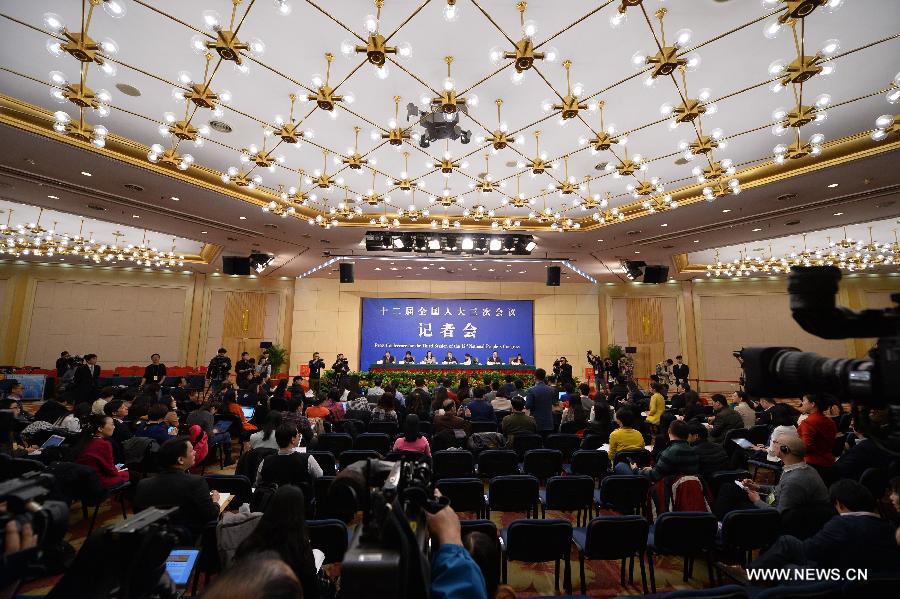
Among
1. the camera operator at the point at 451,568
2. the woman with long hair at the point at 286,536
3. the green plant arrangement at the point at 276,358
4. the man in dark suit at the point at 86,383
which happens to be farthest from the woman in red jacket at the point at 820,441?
the green plant arrangement at the point at 276,358

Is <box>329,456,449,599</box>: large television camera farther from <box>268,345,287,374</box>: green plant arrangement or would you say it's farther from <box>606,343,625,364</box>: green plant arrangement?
<box>606,343,625,364</box>: green plant arrangement

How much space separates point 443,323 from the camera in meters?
18.4

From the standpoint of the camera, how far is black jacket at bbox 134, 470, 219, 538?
263 centimetres

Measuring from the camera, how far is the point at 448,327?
18.3 metres

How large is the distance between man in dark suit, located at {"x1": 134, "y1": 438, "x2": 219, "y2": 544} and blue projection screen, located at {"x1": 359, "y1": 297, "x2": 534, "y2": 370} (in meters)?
15.2

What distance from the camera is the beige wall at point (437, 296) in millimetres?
17516

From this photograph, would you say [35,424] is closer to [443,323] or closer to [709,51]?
[709,51]

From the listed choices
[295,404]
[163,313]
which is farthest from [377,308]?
[295,404]

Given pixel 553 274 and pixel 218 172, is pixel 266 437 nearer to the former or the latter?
pixel 218 172

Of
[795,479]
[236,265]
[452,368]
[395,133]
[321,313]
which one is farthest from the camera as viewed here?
[321,313]

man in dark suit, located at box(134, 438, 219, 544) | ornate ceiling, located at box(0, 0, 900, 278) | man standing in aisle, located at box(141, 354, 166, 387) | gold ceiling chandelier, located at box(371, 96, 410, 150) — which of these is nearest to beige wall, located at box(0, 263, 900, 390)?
man standing in aisle, located at box(141, 354, 166, 387)

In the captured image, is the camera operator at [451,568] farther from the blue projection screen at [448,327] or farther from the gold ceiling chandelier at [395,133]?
the blue projection screen at [448,327]

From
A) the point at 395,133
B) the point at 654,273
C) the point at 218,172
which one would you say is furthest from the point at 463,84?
the point at 654,273

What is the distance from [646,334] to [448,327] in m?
8.73
